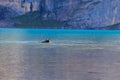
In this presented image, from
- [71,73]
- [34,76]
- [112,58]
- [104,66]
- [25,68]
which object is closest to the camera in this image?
[34,76]

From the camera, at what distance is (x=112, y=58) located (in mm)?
81438

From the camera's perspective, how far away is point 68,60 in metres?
76.9

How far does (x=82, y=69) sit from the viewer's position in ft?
212

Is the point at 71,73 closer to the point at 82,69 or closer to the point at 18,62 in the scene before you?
the point at 82,69

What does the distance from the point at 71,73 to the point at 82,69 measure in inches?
178

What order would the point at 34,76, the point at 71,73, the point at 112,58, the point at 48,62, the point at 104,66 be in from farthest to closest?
the point at 112,58, the point at 48,62, the point at 104,66, the point at 71,73, the point at 34,76

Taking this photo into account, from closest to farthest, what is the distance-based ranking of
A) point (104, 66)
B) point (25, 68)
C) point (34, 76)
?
1. point (34, 76)
2. point (25, 68)
3. point (104, 66)

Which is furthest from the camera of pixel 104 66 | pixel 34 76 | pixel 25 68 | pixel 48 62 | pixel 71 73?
pixel 48 62

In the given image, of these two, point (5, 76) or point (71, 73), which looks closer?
point (5, 76)

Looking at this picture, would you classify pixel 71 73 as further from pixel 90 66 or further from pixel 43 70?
pixel 90 66

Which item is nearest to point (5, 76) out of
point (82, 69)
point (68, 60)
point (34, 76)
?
point (34, 76)

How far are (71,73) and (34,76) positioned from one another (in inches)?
220

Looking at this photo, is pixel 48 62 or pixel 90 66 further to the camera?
pixel 48 62

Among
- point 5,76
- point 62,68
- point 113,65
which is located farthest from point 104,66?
point 5,76
